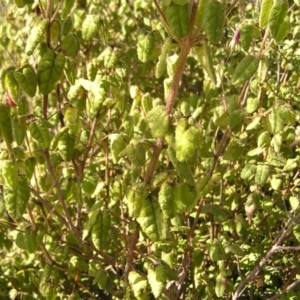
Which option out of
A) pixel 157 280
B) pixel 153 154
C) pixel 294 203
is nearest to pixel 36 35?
pixel 153 154

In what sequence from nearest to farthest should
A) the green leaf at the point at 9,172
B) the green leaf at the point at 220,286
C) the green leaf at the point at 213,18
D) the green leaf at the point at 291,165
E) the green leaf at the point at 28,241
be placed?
the green leaf at the point at 213,18 → the green leaf at the point at 9,172 → the green leaf at the point at 28,241 → the green leaf at the point at 291,165 → the green leaf at the point at 220,286

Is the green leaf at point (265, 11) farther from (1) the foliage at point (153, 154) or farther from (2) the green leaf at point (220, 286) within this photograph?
(2) the green leaf at point (220, 286)

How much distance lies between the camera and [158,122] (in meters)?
1.25

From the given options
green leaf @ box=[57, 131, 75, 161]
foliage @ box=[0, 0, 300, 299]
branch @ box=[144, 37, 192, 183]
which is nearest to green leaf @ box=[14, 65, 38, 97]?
foliage @ box=[0, 0, 300, 299]

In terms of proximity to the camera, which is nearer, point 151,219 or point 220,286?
point 151,219

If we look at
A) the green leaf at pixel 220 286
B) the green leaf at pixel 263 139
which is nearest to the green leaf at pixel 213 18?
the green leaf at pixel 263 139

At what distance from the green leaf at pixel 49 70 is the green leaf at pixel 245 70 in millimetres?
504

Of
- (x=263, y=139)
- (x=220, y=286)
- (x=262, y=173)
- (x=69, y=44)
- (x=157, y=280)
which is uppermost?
(x=69, y=44)

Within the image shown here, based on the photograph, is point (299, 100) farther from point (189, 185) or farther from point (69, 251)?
point (69, 251)

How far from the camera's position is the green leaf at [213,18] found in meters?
1.11

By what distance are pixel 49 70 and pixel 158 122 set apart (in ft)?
1.15

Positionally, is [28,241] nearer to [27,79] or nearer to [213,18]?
[27,79]

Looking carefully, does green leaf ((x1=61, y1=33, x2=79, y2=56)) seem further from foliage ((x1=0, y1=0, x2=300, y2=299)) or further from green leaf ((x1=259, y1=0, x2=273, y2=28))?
green leaf ((x1=259, y1=0, x2=273, y2=28))

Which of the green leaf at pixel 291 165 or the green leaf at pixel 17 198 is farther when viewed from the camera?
the green leaf at pixel 291 165
